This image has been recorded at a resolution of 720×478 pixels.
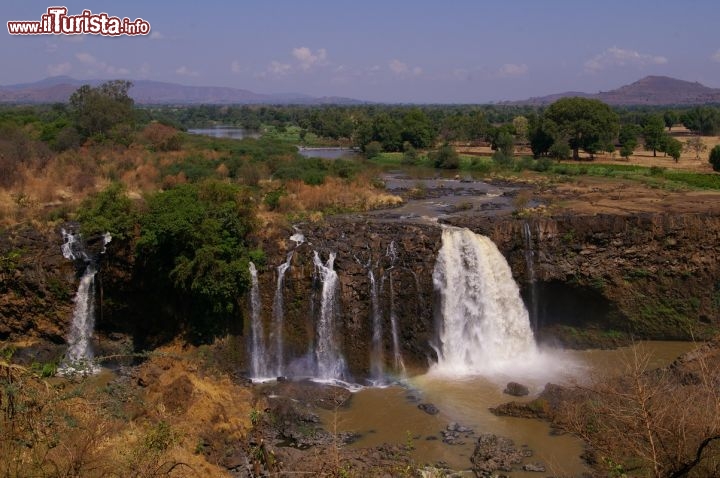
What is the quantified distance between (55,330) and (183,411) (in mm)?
7638

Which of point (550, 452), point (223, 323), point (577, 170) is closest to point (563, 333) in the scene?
point (550, 452)

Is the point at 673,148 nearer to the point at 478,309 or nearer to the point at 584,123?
the point at 584,123

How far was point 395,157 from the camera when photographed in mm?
61469

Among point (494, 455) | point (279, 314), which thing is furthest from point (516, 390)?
point (279, 314)

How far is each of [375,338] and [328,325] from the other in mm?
1706

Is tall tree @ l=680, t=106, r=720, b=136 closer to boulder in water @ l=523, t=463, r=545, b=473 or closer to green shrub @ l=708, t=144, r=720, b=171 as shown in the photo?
green shrub @ l=708, t=144, r=720, b=171

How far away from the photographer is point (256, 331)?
22.4m

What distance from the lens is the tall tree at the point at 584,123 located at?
54438mm

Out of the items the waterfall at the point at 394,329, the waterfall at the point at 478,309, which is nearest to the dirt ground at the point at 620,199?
the waterfall at the point at 478,309

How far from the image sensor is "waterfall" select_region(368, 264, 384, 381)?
22.1 meters

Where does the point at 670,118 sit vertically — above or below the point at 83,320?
Result: above

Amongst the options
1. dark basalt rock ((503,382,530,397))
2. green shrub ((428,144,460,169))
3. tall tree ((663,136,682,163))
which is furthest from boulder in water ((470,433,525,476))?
tall tree ((663,136,682,163))

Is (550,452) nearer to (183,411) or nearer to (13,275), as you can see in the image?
(183,411)

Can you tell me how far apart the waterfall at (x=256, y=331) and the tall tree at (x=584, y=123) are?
40.1 meters
